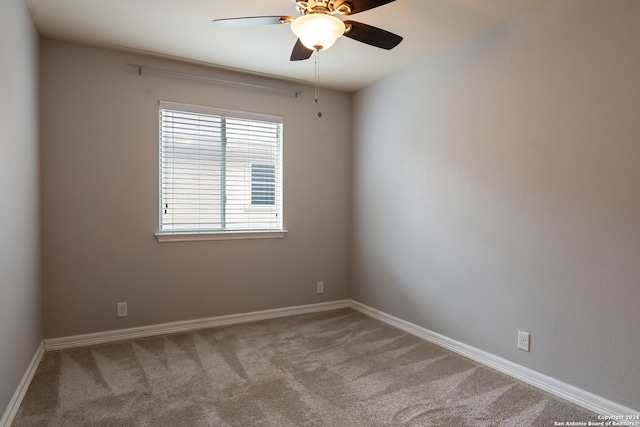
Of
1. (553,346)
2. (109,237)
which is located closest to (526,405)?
(553,346)

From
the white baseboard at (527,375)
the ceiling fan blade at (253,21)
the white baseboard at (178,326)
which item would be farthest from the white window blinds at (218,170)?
the white baseboard at (527,375)

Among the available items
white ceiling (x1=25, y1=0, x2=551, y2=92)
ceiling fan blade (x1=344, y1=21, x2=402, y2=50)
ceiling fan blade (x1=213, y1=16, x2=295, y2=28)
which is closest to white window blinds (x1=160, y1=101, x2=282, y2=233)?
white ceiling (x1=25, y1=0, x2=551, y2=92)

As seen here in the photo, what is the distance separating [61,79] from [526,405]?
13.3 feet

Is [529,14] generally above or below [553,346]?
above

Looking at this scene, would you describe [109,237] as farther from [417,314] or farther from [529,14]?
[529,14]

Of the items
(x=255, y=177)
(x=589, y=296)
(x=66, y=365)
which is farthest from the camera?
(x=255, y=177)

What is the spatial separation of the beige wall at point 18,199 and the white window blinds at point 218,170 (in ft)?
3.21

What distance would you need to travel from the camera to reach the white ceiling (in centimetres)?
247

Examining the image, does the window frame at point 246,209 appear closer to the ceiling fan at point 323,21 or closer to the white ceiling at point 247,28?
the white ceiling at point 247,28

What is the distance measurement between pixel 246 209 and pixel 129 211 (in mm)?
1069

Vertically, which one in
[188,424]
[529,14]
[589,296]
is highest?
[529,14]

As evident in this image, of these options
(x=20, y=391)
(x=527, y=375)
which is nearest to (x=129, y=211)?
(x=20, y=391)

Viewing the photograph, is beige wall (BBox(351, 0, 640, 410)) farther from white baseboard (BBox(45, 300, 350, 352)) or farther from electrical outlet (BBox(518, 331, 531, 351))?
white baseboard (BBox(45, 300, 350, 352))

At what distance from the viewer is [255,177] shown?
3.91 meters
